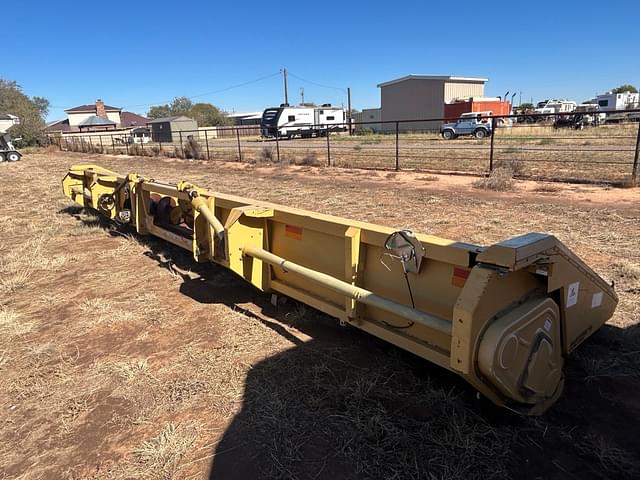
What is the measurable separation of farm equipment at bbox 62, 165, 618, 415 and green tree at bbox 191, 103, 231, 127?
8702 cm

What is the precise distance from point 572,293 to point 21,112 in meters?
56.6

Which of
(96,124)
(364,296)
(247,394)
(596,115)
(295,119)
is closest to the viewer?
(364,296)

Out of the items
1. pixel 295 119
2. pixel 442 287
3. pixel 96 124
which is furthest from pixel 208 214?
pixel 96 124

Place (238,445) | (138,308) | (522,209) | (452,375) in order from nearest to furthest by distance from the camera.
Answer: (238,445) → (452,375) → (138,308) → (522,209)

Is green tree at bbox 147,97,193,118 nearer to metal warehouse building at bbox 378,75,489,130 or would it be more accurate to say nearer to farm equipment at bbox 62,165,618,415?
metal warehouse building at bbox 378,75,489,130

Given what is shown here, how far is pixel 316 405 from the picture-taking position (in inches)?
98.0

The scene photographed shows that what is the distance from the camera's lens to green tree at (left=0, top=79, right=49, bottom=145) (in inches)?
1576

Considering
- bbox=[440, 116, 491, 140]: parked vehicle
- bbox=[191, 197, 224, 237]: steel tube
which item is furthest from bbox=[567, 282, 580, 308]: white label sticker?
bbox=[440, 116, 491, 140]: parked vehicle

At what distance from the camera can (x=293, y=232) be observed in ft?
11.3

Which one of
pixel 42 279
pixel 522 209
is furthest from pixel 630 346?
pixel 42 279

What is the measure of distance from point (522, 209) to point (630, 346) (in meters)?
4.47

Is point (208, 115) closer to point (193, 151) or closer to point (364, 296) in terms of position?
point (193, 151)

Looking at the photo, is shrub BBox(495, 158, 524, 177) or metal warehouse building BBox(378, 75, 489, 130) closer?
shrub BBox(495, 158, 524, 177)

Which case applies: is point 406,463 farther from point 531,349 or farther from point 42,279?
point 42,279
